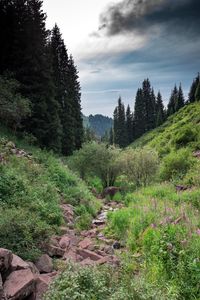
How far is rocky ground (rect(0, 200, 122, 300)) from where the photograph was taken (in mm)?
5809

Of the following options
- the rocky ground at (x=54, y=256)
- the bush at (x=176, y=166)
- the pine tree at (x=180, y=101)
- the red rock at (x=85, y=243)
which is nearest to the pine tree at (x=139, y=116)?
the pine tree at (x=180, y=101)

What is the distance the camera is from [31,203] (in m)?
10.1

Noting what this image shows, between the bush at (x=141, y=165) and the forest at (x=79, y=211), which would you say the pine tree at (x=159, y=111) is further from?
the bush at (x=141, y=165)

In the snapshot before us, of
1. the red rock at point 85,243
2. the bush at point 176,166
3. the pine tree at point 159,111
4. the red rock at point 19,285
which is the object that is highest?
the pine tree at point 159,111

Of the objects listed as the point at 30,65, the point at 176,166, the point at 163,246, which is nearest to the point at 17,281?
the point at 163,246

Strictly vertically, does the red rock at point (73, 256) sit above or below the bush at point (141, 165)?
below

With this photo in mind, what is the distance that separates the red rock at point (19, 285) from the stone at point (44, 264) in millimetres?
1429

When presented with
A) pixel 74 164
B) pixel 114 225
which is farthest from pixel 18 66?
pixel 114 225

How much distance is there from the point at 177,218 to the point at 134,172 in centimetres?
1345

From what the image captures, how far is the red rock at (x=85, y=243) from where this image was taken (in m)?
9.74

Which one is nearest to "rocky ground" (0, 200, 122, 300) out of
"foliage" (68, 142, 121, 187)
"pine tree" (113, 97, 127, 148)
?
"foliage" (68, 142, 121, 187)

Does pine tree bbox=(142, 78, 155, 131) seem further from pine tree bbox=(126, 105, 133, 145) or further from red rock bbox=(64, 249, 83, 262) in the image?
red rock bbox=(64, 249, 83, 262)

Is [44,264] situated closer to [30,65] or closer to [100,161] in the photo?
[100,161]

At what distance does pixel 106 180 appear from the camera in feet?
83.6
